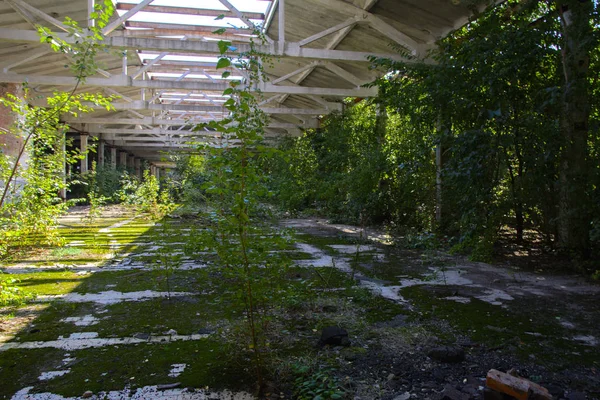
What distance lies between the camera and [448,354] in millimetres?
2586

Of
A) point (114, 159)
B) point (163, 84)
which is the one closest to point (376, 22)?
point (163, 84)

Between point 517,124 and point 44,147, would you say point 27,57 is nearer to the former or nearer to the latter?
point 44,147

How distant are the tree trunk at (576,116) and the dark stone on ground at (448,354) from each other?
117 inches

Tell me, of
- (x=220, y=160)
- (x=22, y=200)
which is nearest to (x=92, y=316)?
(x=220, y=160)

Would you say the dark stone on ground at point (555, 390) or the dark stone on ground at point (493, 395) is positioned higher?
the dark stone on ground at point (493, 395)

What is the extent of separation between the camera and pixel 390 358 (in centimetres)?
264

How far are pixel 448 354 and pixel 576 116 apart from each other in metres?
3.99

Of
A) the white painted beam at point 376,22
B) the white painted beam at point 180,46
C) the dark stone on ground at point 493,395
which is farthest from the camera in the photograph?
the white painted beam at point 376,22

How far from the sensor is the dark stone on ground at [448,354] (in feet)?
8.48

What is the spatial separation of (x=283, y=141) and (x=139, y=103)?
6.44 meters

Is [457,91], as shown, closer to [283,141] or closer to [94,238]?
[94,238]

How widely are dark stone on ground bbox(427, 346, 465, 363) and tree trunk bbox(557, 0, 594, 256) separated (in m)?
2.97

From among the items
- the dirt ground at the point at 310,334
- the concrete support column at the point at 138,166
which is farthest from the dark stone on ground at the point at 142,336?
the concrete support column at the point at 138,166

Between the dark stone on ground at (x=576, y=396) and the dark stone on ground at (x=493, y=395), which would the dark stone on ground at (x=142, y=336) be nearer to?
the dark stone on ground at (x=493, y=395)
